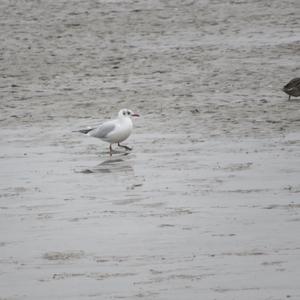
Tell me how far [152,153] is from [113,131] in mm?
860

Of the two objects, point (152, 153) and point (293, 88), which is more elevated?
point (152, 153)

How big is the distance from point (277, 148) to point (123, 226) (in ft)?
13.9

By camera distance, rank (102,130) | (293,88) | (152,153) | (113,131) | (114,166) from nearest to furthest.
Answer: (114,166)
(152,153)
(113,131)
(102,130)
(293,88)

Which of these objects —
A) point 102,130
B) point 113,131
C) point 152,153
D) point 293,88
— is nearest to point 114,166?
point 152,153

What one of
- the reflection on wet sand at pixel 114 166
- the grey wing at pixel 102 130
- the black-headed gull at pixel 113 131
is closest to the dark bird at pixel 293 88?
the black-headed gull at pixel 113 131

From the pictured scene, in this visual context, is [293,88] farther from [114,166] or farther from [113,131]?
[114,166]

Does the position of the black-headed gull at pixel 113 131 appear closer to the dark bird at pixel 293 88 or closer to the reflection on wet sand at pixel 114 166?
the reflection on wet sand at pixel 114 166

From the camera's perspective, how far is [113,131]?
14.7 meters

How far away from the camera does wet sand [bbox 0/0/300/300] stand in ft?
28.2

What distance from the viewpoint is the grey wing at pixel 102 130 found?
48.4 ft

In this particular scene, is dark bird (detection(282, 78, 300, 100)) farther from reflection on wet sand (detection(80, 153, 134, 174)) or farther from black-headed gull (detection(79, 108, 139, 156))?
reflection on wet sand (detection(80, 153, 134, 174))

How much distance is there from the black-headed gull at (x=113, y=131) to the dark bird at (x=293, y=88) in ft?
10.4

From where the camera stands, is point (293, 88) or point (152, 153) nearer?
point (152, 153)

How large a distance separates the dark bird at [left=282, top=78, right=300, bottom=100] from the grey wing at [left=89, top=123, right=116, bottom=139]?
3.46 metres
